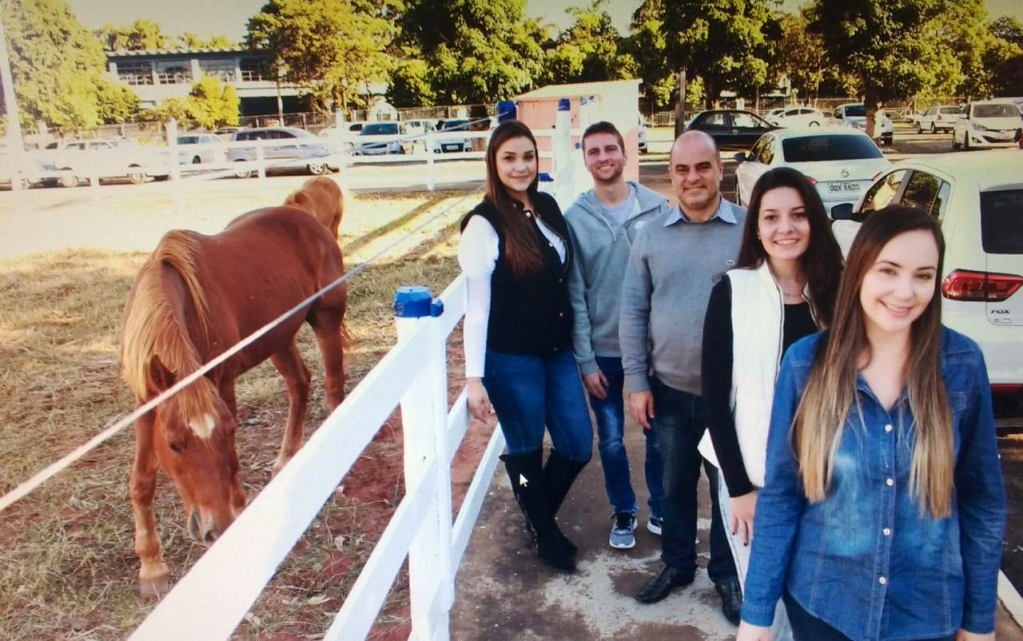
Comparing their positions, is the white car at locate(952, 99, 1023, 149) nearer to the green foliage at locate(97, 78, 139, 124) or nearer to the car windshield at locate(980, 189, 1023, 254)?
the car windshield at locate(980, 189, 1023, 254)

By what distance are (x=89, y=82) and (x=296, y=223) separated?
3694 centimetres

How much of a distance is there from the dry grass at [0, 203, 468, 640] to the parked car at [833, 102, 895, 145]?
2432 centimetres

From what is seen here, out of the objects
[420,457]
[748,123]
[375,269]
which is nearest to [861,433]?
[420,457]

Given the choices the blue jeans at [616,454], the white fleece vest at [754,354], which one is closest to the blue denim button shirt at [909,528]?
the white fleece vest at [754,354]

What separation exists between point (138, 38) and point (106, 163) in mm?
39634

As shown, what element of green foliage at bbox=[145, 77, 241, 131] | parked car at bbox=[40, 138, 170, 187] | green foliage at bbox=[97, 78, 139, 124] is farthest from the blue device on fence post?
green foliage at bbox=[97, 78, 139, 124]

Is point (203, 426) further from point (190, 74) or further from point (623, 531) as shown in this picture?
point (190, 74)

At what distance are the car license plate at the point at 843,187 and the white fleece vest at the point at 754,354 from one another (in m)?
8.60

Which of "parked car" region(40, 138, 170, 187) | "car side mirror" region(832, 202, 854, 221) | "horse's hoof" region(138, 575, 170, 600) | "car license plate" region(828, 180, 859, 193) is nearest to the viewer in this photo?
"horse's hoof" region(138, 575, 170, 600)

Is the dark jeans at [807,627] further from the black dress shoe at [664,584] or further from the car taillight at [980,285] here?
the car taillight at [980,285]

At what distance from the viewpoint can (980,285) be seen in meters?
A: 4.20

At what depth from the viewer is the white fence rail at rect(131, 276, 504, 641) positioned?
Result: 1.14 metres

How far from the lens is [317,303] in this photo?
5.07 metres

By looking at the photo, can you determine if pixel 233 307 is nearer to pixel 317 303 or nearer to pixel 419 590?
pixel 317 303
